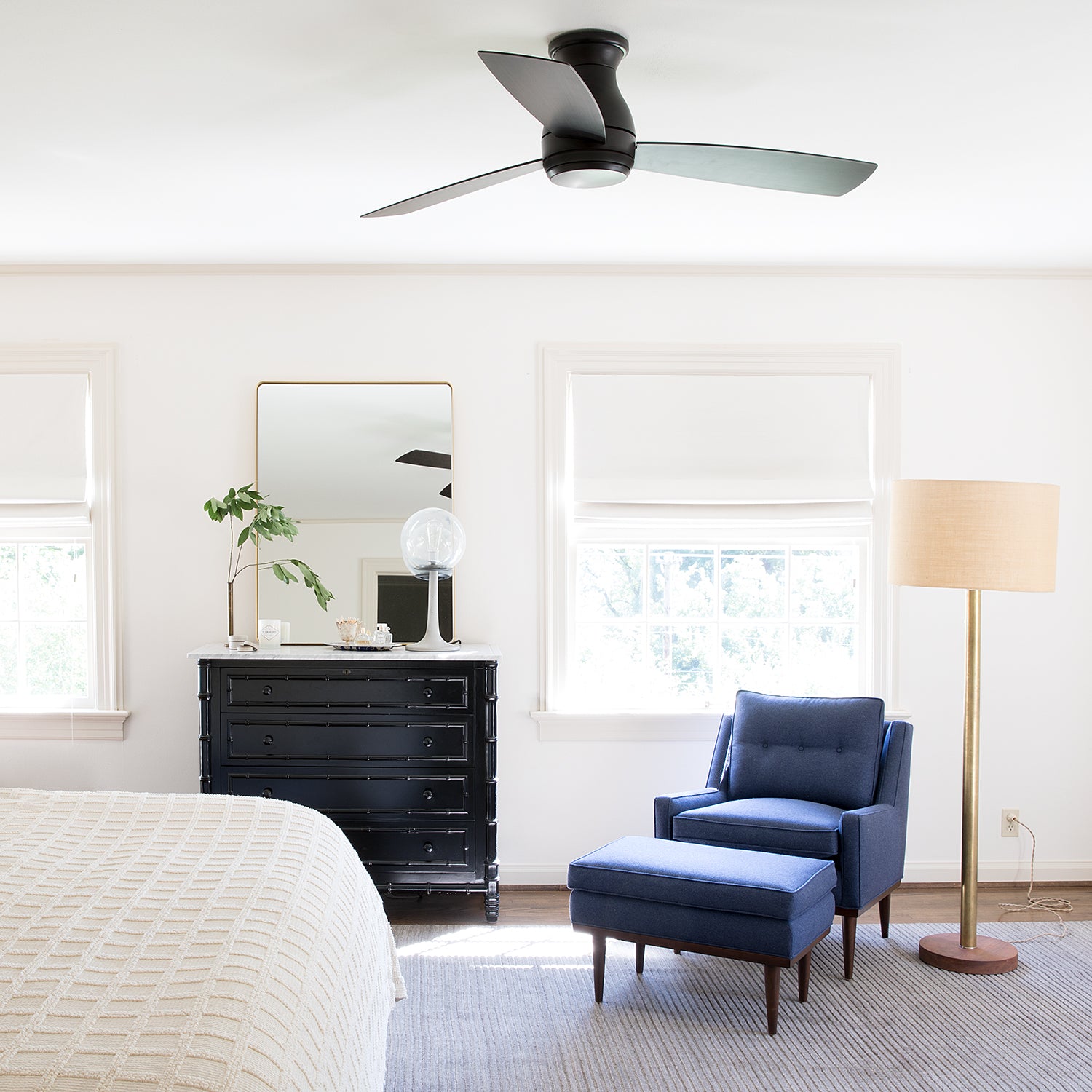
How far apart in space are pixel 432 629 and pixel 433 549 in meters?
0.31

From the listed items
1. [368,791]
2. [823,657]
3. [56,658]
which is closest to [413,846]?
[368,791]

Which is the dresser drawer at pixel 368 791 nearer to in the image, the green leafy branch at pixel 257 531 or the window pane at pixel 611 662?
the green leafy branch at pixel 257 531

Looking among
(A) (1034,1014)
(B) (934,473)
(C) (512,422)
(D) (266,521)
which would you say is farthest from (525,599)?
(A) (1034,1014)

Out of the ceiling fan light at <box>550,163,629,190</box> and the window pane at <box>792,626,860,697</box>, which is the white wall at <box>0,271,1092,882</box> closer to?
the window pane at <box>792,626,860,697</box>

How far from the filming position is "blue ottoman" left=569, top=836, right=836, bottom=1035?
2836mm

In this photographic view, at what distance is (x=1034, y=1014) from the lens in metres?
3.03

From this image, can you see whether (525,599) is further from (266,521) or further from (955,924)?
(955,924)

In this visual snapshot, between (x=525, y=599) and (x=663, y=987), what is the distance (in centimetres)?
160

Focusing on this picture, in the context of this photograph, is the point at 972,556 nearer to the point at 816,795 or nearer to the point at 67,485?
the point at 816,795

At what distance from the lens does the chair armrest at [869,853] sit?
3.22 meters

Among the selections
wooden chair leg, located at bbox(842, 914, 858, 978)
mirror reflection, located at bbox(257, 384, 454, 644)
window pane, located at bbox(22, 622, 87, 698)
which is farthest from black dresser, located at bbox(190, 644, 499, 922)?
wooden chair leg, located at bbox(842, 914, 858, 978)

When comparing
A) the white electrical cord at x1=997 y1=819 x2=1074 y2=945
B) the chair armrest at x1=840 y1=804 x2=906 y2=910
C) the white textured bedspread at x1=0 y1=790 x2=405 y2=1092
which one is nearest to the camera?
the white textured bedspread at x1=0 y1=790 x2=405 y2=1092

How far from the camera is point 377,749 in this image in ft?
12.3

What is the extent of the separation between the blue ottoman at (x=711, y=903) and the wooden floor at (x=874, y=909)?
0.85 m
